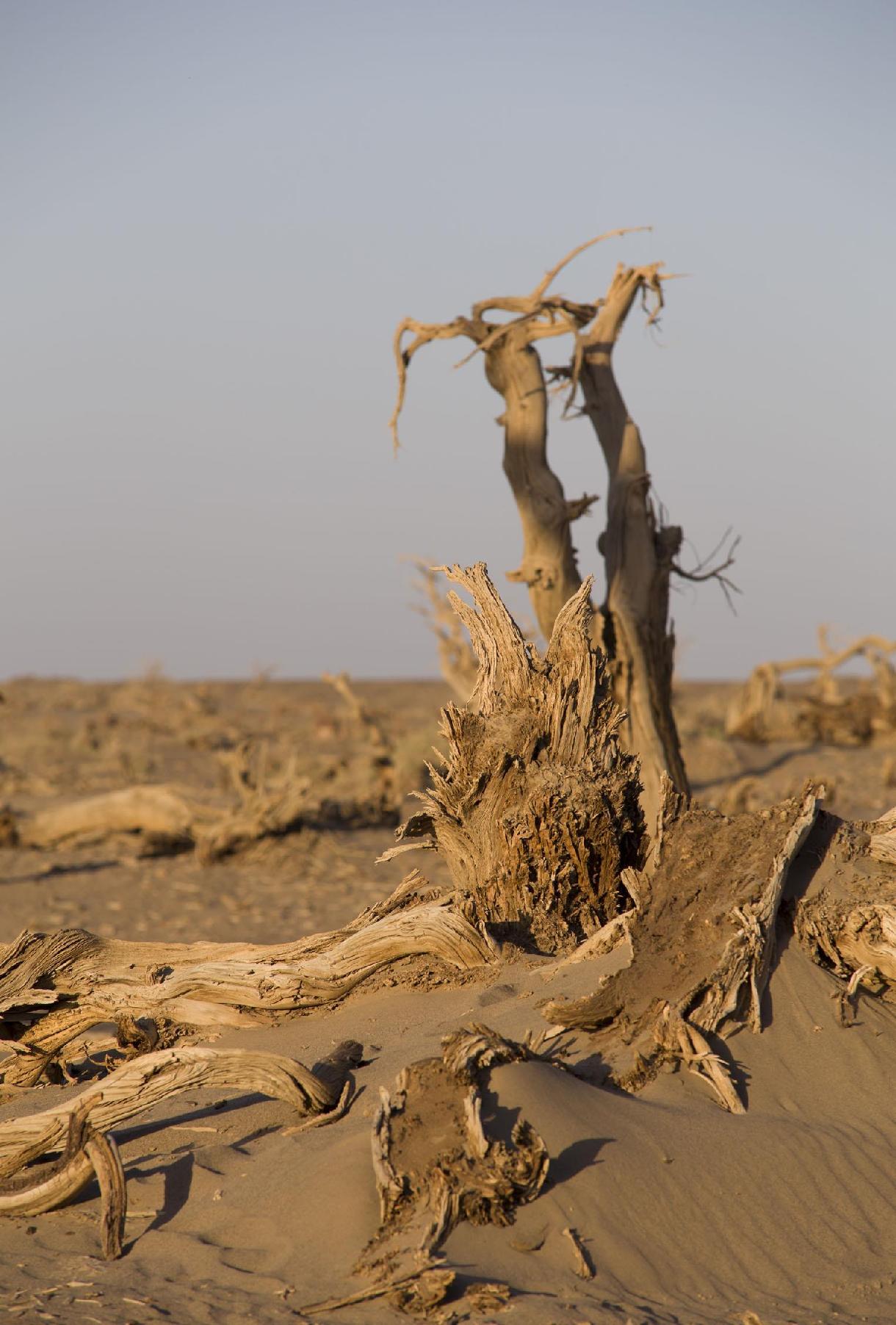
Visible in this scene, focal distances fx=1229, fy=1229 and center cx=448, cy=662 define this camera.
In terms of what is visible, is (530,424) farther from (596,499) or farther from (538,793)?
(538,793)

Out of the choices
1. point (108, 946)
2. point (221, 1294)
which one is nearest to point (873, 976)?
point (221, 1294)

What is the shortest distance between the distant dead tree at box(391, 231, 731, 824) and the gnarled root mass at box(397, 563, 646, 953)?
10.5ft

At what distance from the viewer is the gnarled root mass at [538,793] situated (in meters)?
5.07

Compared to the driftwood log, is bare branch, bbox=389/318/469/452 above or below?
above

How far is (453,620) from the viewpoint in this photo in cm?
1360

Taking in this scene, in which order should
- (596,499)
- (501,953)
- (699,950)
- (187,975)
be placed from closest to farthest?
(699,950) < (501,953) < (187,975) < (596,499)

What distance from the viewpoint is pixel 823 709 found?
845 inches

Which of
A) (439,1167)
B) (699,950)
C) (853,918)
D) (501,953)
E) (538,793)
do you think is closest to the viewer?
(439,1167)

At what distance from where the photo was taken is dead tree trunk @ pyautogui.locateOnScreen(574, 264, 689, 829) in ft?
28.7

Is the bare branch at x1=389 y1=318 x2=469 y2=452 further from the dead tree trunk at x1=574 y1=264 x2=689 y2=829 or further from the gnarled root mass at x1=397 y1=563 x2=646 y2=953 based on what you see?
the gnarled root mass at x1=397 y1=563 x2=646 y2=953

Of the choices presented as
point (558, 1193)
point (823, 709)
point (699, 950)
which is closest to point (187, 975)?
point (699, 950)

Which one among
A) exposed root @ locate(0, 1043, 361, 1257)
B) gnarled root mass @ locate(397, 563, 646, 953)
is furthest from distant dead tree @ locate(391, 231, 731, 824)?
exposed root @ locate(0, 1043, 361, 1257)

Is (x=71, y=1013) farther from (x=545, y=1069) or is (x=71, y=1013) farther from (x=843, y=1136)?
(x=843, y=1136)

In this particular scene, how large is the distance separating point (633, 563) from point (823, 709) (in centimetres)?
1370
